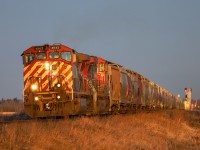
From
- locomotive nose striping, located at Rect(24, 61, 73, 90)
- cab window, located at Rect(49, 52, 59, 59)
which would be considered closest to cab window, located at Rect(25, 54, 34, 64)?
locomotive nose striping, located at Rect(24, 61, 73, 90)

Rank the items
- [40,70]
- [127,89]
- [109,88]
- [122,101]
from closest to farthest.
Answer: [40,70], [109,88], [122,101], [127,89]

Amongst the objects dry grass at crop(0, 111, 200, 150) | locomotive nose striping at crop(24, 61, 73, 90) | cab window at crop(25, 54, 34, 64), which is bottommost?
dry grass at crop(0, 111, 200, 150)

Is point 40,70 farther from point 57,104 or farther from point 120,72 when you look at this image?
point 120,72

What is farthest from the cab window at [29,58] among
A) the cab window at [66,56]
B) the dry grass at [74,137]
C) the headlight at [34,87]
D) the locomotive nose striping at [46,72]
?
the dry grass at [74,137]

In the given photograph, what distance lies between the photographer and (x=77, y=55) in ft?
63.8

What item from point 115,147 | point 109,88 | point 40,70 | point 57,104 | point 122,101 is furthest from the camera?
point 122,101

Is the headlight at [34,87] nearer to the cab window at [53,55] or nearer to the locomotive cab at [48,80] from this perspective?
the locomotive cab at [48,80]

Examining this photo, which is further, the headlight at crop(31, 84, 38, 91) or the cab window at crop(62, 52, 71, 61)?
the cab window at crop(62, 52, 71, 61)

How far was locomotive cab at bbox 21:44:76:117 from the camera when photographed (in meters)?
16.7

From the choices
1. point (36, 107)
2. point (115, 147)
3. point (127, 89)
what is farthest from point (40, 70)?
point (127, 89)

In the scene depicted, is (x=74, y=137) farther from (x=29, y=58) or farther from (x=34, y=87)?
(x=29, y=58)

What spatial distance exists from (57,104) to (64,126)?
4.03 meters

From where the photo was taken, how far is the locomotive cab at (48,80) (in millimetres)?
16688

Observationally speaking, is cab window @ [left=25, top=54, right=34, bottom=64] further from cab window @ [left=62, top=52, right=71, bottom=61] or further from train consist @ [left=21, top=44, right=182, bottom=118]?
cab window @ [left=62, top=52, right=71, bottom=61]
